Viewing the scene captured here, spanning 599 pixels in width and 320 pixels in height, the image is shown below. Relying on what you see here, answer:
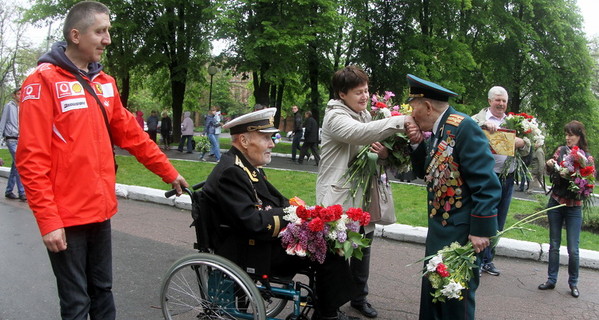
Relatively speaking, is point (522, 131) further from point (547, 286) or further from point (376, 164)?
point (376, 164)

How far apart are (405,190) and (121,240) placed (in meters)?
6.48

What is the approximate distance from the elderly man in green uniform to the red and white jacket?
6.35 ft

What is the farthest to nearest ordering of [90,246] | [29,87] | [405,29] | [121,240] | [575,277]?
[405,29] < [121,240] < [575,277] < [90,246] < [29,87]

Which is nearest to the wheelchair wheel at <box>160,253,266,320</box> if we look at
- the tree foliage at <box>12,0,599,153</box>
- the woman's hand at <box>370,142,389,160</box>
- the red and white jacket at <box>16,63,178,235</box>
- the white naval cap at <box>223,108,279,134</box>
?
the red and white jacket at <box>16,63,178,235</box>

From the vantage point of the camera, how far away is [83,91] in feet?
8.91

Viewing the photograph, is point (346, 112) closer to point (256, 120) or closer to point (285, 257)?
point (256, 120)

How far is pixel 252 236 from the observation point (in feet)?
10.3

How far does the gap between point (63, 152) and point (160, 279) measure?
8.07 ft

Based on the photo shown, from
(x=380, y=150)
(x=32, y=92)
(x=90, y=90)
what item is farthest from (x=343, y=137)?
(x=32, y=92)

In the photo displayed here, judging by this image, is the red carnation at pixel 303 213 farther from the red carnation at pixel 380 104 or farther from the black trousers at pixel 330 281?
the red carnation at pixel 380 104

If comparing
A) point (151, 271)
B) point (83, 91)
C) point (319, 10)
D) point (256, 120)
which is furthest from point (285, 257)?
point (319, 10)

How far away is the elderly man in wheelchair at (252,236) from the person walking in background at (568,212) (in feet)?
9.54

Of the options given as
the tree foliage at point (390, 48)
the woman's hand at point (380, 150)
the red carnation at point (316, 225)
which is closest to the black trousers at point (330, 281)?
the red carnation at point (316, 225)

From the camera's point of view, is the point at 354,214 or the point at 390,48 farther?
the point at 390,48
